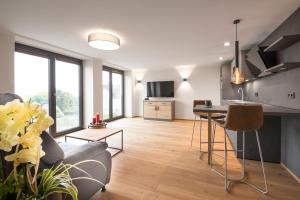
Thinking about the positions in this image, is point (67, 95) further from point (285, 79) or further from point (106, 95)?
point (285, 79)

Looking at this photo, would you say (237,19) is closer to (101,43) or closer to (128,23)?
(128,23)

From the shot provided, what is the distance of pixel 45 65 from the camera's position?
152 inches

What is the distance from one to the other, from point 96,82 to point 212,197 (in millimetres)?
4301

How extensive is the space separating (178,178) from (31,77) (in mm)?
3808

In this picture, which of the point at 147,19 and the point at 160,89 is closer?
the point at 147,19

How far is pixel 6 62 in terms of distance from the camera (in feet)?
9.21

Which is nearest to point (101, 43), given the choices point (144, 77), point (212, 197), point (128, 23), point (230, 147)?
point (128, 23)

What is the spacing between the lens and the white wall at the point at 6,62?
2.74 m

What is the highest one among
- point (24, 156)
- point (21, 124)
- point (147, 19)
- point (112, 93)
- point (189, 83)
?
point (147, 19)

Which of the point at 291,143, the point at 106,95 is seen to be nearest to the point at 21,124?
the point at 291,143

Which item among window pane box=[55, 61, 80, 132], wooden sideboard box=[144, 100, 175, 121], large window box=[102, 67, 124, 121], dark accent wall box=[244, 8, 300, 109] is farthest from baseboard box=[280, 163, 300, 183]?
large window box=[102, 67, 124, 121]

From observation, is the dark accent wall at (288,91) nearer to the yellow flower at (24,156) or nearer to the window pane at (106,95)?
the yellow flower at (24,156)

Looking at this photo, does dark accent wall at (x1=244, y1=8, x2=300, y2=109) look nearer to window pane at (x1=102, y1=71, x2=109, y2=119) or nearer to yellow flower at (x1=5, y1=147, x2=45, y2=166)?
yellow flower at (x1=5, y1=147, x2=45, y2=166)

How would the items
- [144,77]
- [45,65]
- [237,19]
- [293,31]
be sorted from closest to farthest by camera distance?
[293,31], [237,19], [45,65], [144,77]
